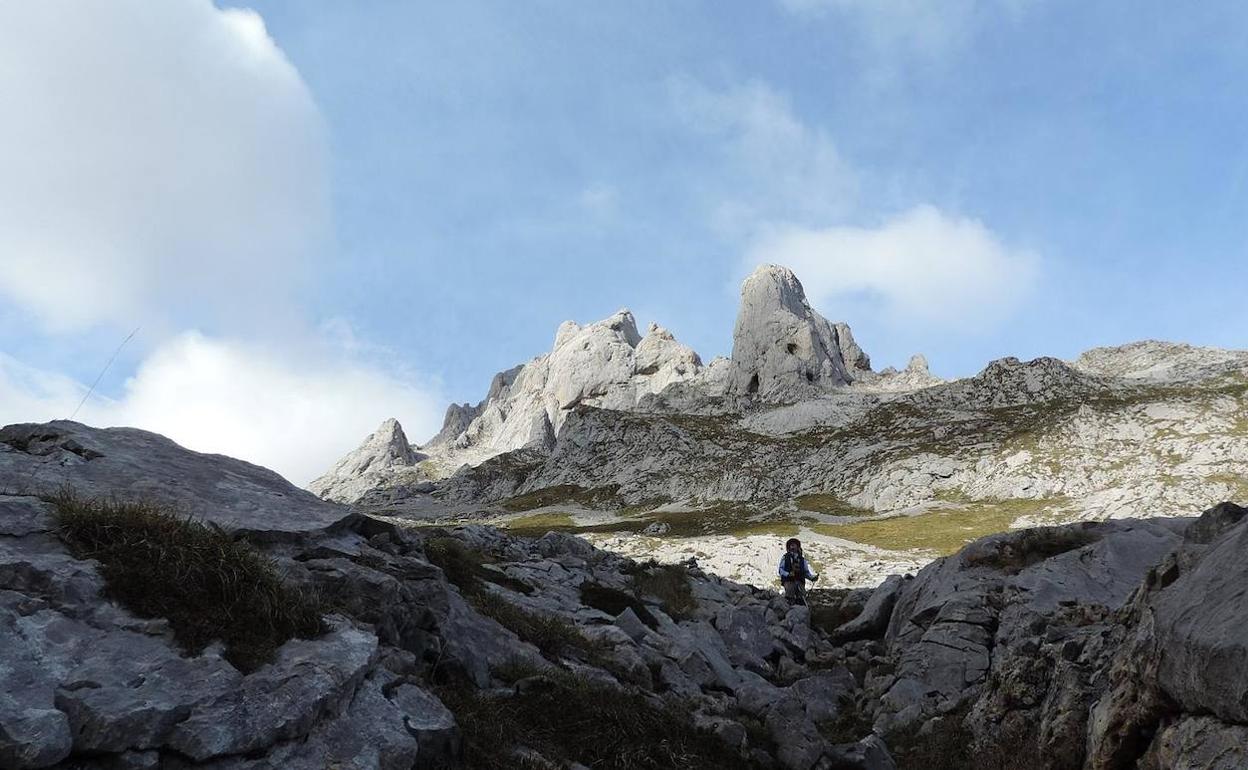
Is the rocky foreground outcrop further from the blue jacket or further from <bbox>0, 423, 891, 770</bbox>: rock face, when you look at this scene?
the blue jacket

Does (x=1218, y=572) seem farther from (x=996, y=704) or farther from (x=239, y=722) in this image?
(x=239, y=722)

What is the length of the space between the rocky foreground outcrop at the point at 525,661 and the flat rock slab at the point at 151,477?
0.16 ft

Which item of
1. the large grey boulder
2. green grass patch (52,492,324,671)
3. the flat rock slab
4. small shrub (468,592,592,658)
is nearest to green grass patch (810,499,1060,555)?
Result: the large grey boulder

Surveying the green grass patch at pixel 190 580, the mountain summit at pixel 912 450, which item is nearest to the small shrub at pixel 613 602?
the green grass patch at pixel 190 580

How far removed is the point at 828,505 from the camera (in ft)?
345

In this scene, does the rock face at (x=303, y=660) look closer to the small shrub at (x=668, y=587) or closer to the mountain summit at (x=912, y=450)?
the small shrub at (x=668, y=587)

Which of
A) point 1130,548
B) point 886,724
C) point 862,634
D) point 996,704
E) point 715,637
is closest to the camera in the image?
point 996,704

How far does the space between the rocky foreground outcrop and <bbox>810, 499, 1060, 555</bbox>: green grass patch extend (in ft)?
138

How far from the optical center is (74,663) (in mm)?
6465

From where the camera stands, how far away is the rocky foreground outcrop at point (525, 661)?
21.4ft

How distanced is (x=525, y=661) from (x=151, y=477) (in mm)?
6665

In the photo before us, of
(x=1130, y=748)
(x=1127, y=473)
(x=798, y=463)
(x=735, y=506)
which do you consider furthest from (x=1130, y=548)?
(x=798, y=463)

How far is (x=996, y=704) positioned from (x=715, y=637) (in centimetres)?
730

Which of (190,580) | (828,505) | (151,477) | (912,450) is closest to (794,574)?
(151,477)
